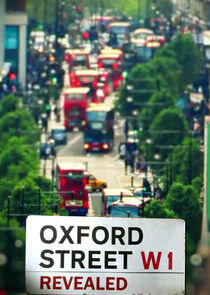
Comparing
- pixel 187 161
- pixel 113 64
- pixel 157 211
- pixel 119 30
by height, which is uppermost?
pixel 157 211

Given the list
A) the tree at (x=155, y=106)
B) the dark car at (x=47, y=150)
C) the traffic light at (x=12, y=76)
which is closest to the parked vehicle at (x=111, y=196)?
the dark car at (x=47, y=150)

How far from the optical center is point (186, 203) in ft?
121

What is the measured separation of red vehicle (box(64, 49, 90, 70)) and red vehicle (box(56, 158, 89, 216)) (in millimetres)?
41319

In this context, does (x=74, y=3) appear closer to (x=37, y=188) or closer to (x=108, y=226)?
(x=37, y=188)

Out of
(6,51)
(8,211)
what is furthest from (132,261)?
(6,51)

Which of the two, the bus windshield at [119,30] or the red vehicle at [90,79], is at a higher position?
the bus windshield at [119,30]

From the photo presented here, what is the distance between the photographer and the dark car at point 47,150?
211 feet

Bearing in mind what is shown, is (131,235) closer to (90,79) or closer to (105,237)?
(105,237)

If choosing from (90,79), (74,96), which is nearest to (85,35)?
(90,79)

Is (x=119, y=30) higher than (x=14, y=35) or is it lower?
lower

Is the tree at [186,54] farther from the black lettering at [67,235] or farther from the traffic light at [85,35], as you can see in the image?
the black lettering at [67,235]

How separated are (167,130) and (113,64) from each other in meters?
30.2

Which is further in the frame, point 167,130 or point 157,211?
point 167,130

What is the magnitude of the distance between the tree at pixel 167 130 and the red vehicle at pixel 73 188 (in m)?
9.95
